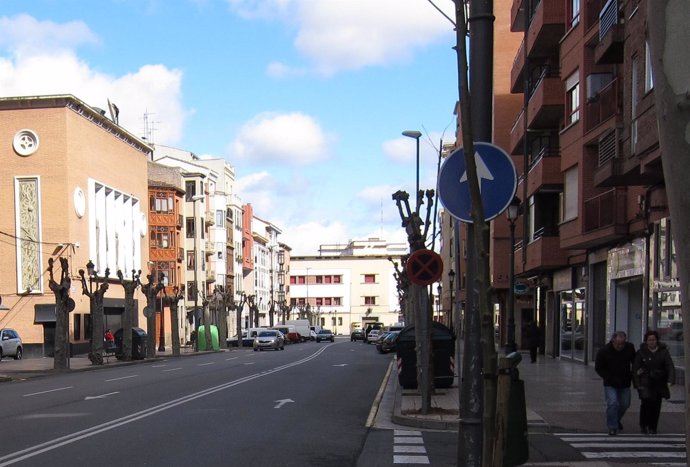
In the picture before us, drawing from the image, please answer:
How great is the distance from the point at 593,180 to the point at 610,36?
4.85 m

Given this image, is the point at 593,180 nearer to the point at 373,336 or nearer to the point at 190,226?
the point at 373,336

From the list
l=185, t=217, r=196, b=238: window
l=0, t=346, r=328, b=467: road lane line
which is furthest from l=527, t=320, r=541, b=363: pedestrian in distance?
l=185, t=217, r=196, b=238: window

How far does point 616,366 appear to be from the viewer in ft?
39.6

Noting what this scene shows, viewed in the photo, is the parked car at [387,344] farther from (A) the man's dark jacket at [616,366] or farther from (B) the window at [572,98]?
(A) the man's dark jacket at [616,366]

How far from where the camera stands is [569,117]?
93.8 ft

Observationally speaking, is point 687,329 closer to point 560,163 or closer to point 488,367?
point 488,367

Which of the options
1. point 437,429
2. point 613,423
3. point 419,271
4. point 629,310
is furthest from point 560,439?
point 629,310

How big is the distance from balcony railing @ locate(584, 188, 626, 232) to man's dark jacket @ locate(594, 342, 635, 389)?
40.0ft

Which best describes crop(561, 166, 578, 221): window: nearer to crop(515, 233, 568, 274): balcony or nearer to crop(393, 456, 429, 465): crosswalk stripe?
crop(515, 233, 568, 274): balcony

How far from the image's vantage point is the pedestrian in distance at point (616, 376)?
39.0 ft

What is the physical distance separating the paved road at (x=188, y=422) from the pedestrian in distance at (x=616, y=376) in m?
3.83

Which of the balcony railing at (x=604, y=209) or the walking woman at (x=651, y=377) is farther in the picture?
the balcony railing at (x=604, y=209)

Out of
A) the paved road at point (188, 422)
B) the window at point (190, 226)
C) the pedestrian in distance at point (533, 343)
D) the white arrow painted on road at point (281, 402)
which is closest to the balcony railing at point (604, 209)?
the pedestrian in distance at point (533, 343)

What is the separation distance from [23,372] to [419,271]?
2285 centimetres
